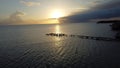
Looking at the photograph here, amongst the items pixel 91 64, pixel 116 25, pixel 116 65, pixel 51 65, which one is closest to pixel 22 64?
pixel 51 65

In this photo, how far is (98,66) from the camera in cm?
2392

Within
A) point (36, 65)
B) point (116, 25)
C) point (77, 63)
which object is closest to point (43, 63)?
point (36, 65)

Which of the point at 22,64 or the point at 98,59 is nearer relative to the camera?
the point at 22,64

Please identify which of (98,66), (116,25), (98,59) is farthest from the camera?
(116,25)

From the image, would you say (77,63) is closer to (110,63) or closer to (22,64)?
(110,63)

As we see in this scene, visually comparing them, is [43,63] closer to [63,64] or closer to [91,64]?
[63,64]

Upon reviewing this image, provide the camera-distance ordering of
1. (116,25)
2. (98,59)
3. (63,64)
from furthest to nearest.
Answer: (116,25)
(98,59)
(63,64)

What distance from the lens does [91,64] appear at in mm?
25031

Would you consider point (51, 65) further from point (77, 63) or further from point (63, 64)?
point (77, 63)

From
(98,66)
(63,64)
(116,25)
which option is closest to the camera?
(98,66)

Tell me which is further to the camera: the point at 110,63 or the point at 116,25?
the point at 116,25

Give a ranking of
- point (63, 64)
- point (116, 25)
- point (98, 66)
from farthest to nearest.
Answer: point (116, 25) → point (63, 64) → point (98, 66)

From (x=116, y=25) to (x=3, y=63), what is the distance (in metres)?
88.3

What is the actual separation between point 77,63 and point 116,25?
80.9m
